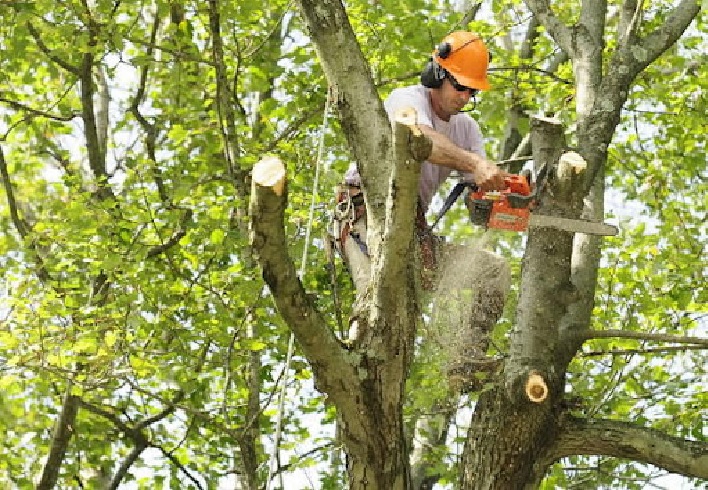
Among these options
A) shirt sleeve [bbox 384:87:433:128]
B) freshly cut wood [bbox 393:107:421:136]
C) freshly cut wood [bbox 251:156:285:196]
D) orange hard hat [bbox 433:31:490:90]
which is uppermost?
orange hard hat [bbox 433:31:490:90]

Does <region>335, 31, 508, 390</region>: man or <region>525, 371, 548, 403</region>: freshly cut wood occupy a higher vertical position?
<region>335, 31, 508, 390</region>: man

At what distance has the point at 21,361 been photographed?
6.19m

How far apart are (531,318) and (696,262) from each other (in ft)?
11.6

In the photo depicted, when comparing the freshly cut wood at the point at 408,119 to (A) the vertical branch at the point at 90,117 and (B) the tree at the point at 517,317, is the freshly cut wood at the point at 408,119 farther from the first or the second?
(A) the vertical branch at the point at 90,117

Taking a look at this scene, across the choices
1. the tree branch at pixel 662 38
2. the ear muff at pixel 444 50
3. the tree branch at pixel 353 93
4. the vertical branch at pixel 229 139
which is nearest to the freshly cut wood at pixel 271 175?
the tree branch at pixel 353 93

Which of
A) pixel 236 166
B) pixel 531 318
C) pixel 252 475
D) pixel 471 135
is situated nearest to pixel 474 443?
pixel 531 318

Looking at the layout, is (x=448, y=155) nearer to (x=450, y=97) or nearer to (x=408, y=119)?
(x=450, y=97)

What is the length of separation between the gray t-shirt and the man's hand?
0.27 metres

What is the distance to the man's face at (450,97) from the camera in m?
4.93

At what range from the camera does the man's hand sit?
453 cm

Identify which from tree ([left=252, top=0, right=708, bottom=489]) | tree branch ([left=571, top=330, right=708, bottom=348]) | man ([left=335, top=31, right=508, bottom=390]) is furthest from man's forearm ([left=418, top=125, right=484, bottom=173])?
tree branch ([left=571, top=330, right=708, bottom=348])

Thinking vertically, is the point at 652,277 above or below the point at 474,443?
above

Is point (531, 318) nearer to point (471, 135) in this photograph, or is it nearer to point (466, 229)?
point (471, 135)

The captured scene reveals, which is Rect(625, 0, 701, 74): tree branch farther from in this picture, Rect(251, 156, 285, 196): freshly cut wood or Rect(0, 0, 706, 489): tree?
Rect(251, 156, 285, 196): freshly cut wood
